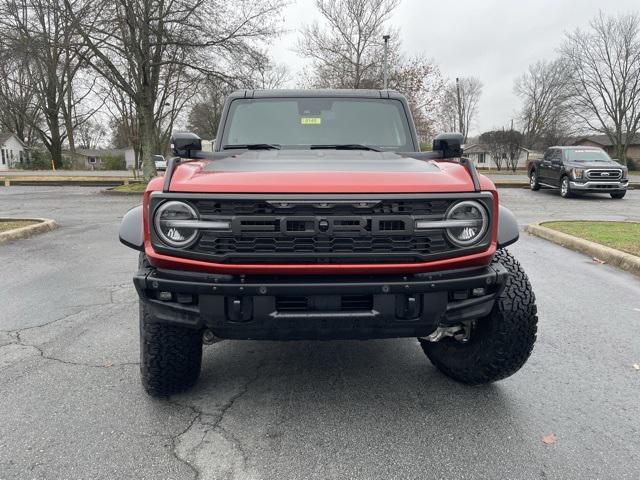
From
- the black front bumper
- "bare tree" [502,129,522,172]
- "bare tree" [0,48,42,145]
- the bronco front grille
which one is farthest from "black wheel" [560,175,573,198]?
"bare tree" [502,129,522,172]

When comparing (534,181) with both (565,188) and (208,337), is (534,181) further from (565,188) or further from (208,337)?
(208,337)

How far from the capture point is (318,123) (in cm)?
380

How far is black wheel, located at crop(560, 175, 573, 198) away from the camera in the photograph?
16047mm

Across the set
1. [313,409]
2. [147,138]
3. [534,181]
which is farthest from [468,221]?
[147,138]

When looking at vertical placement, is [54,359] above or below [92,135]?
below

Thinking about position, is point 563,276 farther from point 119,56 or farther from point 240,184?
point 119,56

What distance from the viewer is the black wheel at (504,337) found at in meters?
2.59

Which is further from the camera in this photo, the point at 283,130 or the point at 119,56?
the point at 119,56

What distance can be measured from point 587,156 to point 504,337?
16.4 m

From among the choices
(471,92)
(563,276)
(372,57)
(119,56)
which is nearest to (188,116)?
(372,57)

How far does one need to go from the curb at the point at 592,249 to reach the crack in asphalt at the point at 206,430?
5324 mm

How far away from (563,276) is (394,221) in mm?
4333

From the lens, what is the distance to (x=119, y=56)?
1862cm

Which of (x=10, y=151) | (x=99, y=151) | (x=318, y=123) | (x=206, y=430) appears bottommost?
(x=206, y=430)
